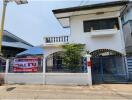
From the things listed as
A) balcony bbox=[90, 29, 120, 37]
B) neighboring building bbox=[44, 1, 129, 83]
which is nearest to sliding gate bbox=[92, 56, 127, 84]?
neighboring building bbox=[44, 1, 129, 83]

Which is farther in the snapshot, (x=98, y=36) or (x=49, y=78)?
(x=98, y=36)

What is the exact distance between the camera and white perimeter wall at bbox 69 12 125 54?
12.6m

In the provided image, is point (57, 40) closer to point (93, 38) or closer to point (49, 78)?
point (93, 38)

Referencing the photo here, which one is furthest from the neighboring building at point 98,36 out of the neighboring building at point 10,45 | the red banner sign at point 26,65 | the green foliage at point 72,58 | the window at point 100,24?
the neighboring building at point 10,45

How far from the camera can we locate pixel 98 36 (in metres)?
12.8

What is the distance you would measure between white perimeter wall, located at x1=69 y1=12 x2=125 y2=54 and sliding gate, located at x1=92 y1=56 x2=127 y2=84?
1383 millimetres

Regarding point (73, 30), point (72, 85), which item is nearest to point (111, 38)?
point (73, 30)

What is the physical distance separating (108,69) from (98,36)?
2732 millimetres

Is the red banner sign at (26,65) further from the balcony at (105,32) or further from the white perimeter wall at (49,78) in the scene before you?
the balcony at (105,32)

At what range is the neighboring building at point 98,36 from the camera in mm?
11445

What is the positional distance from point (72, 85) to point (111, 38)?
4843 millimetres

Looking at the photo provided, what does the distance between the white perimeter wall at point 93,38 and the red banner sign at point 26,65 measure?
3570 millimetres

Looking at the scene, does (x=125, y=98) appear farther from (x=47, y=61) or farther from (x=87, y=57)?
(x=47, y=61)

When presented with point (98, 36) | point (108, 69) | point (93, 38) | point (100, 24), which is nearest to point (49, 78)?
point (108, 69)
